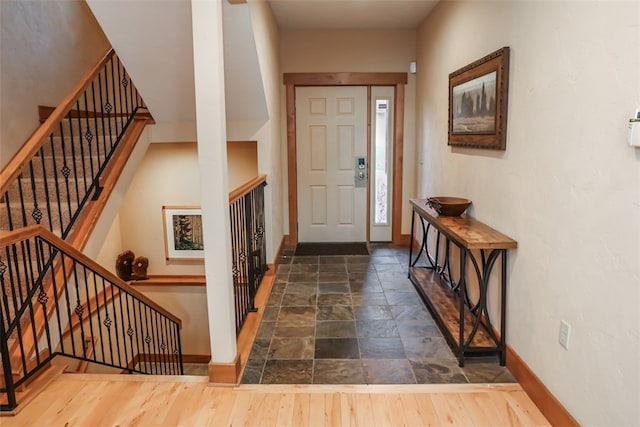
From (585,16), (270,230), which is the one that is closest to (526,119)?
(585,16)

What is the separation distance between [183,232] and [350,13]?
3198mm

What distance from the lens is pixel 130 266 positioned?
5.16 meters

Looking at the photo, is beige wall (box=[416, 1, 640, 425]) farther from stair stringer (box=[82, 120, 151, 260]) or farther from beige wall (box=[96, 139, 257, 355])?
beige wall (box=[96, 139, 257, 355])

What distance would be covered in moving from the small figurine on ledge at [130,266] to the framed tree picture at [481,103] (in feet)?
12.7

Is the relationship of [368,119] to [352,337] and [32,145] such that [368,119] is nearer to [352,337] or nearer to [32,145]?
[352,337]

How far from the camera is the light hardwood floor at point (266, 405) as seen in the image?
205 centimetres

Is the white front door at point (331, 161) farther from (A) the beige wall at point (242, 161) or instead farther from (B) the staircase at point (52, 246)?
(B) the staircase at point (52, 246)

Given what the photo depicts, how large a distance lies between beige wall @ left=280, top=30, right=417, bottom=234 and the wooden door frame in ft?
0.26

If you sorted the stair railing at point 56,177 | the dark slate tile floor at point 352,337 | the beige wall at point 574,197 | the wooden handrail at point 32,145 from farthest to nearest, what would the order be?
the stair railing at point 56,177
the wooden handrail at point 32,145
the dark slate tile floor at point 352,337
the beige wall at point 574,197

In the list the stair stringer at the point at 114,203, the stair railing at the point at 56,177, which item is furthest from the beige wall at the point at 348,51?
the stair railing at the point at 56,177

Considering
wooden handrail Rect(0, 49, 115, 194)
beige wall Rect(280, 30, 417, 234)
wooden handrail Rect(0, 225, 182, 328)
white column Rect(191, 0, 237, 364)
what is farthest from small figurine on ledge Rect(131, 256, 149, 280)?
white column Rect(191, 0, 237, 364)

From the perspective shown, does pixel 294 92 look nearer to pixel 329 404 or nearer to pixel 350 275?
pixel 350 275

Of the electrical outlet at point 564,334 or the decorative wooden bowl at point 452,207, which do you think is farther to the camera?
the decorative wooden bowl at point 452,207

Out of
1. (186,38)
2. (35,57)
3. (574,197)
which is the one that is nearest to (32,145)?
(186,38)
